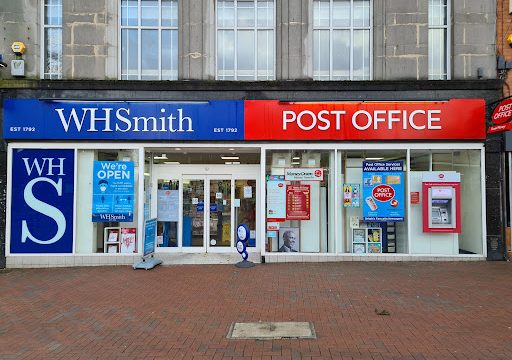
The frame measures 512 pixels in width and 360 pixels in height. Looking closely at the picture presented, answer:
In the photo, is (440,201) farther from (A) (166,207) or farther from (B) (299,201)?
(A) (166,207)

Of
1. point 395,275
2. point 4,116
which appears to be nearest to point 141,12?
point 4,116

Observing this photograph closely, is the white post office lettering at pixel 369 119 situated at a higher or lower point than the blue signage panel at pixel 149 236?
higher

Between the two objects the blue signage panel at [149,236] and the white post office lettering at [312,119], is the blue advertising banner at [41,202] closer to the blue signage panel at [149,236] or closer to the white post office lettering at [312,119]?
the blue signage panel at [149,236]

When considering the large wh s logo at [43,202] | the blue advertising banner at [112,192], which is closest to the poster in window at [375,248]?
the blue advertising banner at [112,192]

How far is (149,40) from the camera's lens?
1134cm

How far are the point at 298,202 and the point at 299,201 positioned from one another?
36 millimetres

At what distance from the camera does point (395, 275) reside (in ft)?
30.0

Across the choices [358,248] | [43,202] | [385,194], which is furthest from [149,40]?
[358,248]

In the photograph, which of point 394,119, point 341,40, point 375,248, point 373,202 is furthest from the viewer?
point 341,40

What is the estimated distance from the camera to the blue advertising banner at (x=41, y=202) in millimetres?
10648

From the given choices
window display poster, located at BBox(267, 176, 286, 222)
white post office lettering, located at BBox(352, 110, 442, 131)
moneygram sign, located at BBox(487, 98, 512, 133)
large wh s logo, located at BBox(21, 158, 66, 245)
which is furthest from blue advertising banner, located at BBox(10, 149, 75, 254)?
moneygram sign, located at BBox(487, 98, 512, 133)

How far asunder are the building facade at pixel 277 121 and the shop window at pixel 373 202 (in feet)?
0.12

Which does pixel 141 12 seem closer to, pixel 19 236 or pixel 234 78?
pixel 234 78

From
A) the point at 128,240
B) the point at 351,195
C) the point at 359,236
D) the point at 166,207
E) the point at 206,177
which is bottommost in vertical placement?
the point at 128,240
